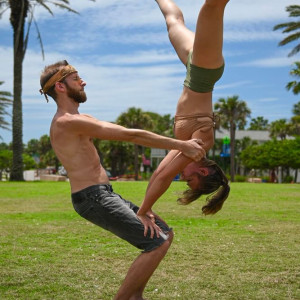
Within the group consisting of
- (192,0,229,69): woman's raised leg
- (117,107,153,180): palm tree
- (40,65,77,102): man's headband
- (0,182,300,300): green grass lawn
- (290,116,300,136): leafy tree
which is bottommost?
(0,182,300,300): green grass lawn

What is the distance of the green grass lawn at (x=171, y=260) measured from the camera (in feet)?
22.0

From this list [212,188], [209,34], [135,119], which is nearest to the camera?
[209,34]

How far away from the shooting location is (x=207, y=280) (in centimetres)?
726

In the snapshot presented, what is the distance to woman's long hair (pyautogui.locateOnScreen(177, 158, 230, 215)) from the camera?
5.53m

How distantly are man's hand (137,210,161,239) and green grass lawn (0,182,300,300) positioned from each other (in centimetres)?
127

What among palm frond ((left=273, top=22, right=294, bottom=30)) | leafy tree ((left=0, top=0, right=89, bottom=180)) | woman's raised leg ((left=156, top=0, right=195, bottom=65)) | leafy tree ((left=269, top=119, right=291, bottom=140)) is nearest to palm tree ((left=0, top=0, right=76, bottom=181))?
leafy tree ((left=0, top=0, right=89, bottom=180))

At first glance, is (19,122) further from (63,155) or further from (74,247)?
(63,155)

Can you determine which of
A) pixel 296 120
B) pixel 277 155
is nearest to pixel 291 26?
pixel 277 155

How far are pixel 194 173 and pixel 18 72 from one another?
35.1 meters

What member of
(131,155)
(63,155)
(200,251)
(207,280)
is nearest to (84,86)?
(63,155)

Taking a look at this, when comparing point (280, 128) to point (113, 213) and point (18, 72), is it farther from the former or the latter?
point (113, 213)

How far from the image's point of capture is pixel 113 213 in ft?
16.8

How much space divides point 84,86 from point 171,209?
12612mm

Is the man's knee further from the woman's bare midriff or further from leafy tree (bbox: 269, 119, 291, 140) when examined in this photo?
leafy tree (bbox: 269, 119, 291, 140)
